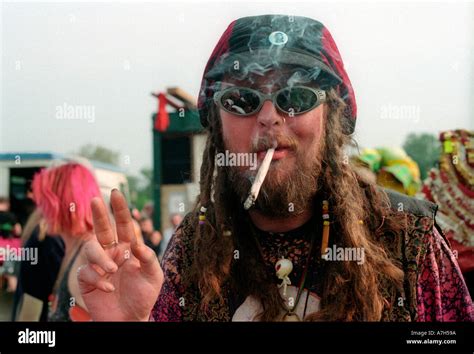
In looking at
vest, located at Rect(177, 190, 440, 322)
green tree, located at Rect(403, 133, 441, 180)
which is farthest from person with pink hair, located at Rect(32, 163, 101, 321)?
green tree, located at Rect(403, 133, 441, 180)

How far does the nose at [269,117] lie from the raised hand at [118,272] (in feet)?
2.18

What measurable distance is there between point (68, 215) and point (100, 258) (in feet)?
1.57

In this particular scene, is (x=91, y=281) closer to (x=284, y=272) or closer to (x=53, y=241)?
(x=53, y=241)

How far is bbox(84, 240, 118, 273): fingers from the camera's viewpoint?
2.48m

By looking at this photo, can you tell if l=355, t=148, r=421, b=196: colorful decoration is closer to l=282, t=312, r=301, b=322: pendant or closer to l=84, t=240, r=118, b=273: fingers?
l=282, t=312, r=301, b=322: pendant

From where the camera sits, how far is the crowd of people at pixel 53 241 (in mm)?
2859

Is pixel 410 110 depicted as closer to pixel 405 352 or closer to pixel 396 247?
pixel 396 247

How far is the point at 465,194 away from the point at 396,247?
22.1 inches

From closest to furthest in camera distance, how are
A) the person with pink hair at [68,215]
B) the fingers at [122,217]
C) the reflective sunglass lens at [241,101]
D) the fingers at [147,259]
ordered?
the fingers at [122,217]
the fingers at [147,259]
the reflective sunglass lens at [241,101]
the person with pink hair at [68,215]

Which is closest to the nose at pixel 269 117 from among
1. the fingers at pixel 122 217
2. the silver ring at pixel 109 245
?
the fingers at pixel 122 217

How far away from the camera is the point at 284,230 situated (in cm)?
271

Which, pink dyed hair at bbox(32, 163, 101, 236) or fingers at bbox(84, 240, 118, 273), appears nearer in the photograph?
fingers at bbox(84, 240, 118, 273)

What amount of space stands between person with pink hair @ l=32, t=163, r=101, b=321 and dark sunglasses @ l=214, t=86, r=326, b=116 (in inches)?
30.9

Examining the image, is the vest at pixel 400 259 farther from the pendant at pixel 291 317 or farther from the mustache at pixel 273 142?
the mustache at pixel 273 142
